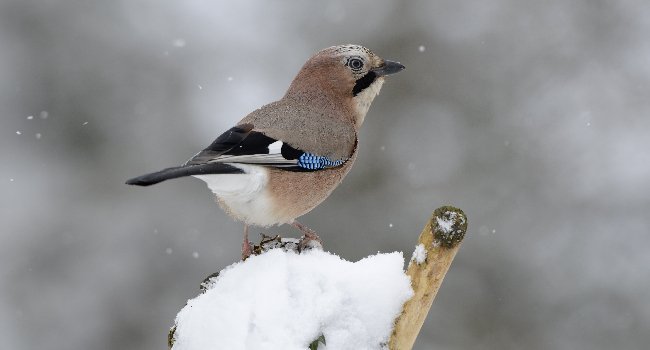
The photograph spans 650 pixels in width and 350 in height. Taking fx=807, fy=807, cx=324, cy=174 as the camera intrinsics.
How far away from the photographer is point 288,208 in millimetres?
4438

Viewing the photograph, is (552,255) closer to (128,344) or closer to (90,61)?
(128,344)

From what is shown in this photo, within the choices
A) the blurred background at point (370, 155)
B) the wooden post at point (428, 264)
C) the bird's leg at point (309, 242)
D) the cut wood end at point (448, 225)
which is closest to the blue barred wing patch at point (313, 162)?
the bird's leg at point (309, 242)

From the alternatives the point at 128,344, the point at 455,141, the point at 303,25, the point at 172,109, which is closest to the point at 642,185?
the point at 455,141

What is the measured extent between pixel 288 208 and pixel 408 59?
A: 656 centimetres

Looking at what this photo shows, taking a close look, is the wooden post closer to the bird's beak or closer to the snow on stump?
the snow on stump

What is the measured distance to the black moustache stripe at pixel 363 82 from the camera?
507 cm

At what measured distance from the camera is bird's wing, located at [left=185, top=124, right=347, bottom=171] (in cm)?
399

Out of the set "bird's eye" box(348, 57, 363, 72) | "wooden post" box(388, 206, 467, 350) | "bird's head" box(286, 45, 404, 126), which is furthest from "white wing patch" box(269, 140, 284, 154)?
"wooden post" box(388, 206, 467, 350)

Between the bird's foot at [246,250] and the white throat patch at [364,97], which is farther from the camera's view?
the white throat patch at [364,97]

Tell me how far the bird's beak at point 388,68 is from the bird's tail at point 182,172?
1.36 meters

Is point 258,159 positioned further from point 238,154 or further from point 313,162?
point 313,162

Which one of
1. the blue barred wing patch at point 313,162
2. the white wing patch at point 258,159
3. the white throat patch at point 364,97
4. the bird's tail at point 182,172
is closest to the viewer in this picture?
the bird's tail at point 182,172

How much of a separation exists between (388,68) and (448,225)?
2.21 m

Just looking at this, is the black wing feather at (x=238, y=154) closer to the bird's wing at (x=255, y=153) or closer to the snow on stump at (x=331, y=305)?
the bird's wing at (x=255, y=153)
